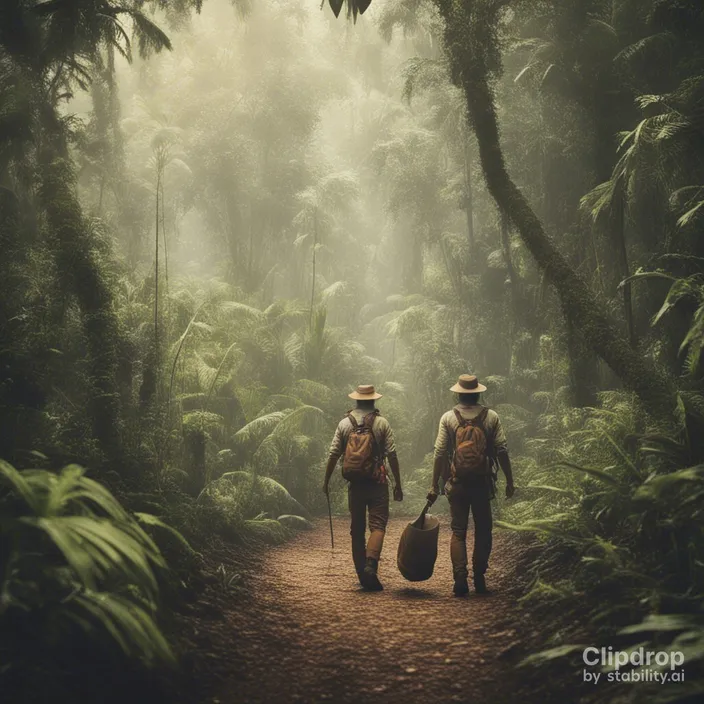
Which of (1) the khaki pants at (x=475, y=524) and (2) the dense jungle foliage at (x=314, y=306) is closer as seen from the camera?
(2) the dense jungle foliage at (x=314, y=306)

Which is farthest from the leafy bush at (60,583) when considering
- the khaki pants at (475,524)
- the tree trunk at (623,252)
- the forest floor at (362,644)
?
the tree trunk at (623,252)

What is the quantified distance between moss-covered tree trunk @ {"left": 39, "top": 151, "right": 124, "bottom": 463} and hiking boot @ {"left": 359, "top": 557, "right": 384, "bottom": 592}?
310 cm

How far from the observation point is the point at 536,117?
44.8ft

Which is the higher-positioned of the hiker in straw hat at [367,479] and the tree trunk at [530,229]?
the tree trunk at [530,229]

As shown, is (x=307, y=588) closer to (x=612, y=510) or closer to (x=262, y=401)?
(x=612, y=510)

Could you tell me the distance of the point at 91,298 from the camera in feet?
21.8

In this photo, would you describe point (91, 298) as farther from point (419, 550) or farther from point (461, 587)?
point (461, 587)

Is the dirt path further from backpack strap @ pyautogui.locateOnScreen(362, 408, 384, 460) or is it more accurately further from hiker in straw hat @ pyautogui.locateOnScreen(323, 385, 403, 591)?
backpack strap @ pyautogui.locateOnScreen(362, 408, 384, 460)

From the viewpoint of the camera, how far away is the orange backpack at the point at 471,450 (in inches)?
186

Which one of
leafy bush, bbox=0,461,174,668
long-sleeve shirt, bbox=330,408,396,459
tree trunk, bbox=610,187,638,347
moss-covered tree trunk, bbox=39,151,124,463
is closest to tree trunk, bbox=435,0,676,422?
tree trunk, bbox=610,187,638,347

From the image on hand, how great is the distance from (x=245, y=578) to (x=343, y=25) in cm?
2576

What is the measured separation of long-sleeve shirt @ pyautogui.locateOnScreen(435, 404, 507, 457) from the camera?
16.2 ft

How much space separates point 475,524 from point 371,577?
42.3 inches

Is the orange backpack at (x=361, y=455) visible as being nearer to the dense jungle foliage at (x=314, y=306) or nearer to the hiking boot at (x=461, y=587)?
the hiking boot at (x=461, y=587)
